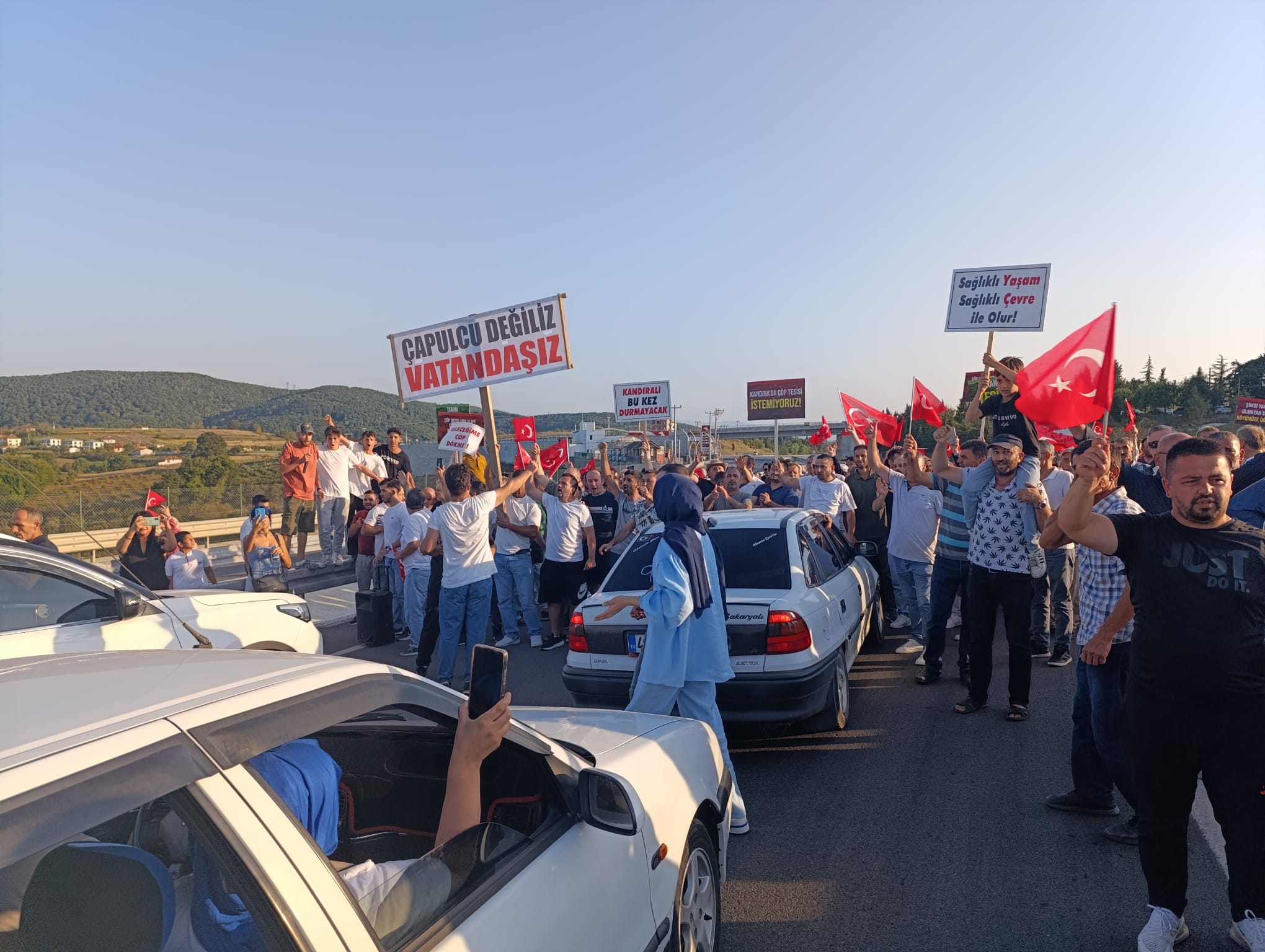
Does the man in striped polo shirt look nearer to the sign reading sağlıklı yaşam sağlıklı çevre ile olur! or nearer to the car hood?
the car hood

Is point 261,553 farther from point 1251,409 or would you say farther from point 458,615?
point 1251,409

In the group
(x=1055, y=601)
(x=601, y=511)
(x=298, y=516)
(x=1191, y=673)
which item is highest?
(x=1191, y=673)

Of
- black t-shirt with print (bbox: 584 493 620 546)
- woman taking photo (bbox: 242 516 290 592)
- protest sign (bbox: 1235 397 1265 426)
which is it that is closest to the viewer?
woman taking photo (bbox: 242 516 290 592)

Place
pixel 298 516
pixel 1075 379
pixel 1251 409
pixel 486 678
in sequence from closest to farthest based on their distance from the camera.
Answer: pixel 486 678, pixel 1075 379, pixel 298 516, pixel 1251 409

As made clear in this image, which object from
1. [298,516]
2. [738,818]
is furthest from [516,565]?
[298,516]

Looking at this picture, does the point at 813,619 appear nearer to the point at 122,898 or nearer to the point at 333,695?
the point at 333,695

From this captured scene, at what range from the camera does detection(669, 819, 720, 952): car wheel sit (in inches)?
112

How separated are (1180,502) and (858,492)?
22.3 ft

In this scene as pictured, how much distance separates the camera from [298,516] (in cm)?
1427

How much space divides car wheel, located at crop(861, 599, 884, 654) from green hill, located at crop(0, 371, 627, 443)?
60.9 metres

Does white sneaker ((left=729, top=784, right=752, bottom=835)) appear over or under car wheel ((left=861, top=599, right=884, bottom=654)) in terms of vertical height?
over

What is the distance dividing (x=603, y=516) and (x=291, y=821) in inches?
359

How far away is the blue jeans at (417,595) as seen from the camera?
848 centimetres

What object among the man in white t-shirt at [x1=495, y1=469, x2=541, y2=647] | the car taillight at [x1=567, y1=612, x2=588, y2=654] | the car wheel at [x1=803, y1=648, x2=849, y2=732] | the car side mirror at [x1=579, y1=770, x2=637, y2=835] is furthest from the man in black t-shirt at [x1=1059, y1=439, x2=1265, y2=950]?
the man in white t-shirt at [x1=495, y1=469, x2=541, y2=647]
